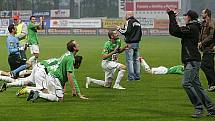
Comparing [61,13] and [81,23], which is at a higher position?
[61,13]

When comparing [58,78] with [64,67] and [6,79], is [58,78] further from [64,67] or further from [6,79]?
[6,79]

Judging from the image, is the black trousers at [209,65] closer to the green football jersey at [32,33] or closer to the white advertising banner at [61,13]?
the green football jersey at [32,33]

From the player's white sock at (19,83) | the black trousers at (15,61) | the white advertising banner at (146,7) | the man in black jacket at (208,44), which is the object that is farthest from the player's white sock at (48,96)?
the white advertising banner at (146,7)

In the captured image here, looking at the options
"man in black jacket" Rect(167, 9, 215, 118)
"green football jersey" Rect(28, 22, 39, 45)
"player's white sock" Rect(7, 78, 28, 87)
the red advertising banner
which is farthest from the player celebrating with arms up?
the red advertising banner

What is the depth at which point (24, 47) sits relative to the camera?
57.1 ft

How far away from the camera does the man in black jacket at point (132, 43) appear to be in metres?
16.6

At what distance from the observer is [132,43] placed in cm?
1684

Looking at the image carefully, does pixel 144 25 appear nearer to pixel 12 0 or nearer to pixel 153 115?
pixel 12 0

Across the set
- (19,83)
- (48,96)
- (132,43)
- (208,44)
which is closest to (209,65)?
(208,44)

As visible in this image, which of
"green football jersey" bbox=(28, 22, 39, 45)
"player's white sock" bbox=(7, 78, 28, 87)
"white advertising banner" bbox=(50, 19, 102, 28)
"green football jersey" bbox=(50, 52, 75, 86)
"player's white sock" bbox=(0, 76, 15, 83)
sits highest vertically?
"green football jersey" bbox=(28, 22, 39, 45)

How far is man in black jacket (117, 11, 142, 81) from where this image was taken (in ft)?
54.5

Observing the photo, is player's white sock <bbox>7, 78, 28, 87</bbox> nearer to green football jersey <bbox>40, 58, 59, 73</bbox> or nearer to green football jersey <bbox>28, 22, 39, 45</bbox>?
green football jersey <bbox>40, 58, 59, 73</bbox>

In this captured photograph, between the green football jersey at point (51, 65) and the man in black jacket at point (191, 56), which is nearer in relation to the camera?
the man in black jacket at point (191, 56)

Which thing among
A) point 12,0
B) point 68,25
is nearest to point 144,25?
point 68,25
